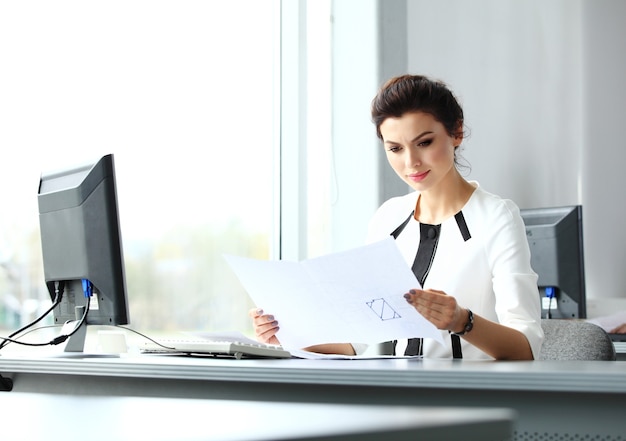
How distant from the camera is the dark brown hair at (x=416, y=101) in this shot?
2322mm

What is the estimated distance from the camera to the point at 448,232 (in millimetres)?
2334

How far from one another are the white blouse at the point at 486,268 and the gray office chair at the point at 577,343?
1.09 feet

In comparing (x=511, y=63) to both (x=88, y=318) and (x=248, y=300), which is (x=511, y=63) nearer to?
(x=248, y=300)

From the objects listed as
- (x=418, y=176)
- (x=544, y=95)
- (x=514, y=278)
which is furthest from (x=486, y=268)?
(x=544, y=95)

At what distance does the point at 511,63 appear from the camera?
201 inches

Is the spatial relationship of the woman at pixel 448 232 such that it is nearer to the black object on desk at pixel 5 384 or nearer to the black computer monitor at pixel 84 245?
the black computer monitor at pixel 84 245

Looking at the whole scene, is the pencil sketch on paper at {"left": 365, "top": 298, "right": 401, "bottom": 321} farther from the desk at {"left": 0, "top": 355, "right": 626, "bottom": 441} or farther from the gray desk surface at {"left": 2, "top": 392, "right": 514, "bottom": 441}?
the gray desk surface at {"left": 2, "top": 392, "right": 514, "bottom": 441}

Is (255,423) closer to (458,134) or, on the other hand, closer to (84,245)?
(84,245)

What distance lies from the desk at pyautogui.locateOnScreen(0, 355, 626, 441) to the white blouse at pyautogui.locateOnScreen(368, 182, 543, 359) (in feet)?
1.42

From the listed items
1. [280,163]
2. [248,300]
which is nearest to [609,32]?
[280,163]

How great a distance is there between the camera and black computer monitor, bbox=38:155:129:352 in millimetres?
2242

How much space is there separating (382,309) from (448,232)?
1.86ft

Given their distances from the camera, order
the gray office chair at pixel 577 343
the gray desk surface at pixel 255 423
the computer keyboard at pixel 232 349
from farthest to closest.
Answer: the gray office chair at pixel 577 343, the computer keyboard at pixel 232 349, the gray desk surface at pixel 255 423

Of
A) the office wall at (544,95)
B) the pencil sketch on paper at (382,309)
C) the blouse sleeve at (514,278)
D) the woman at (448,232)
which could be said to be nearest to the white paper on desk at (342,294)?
the pencil sketch on paper at (382,309)
